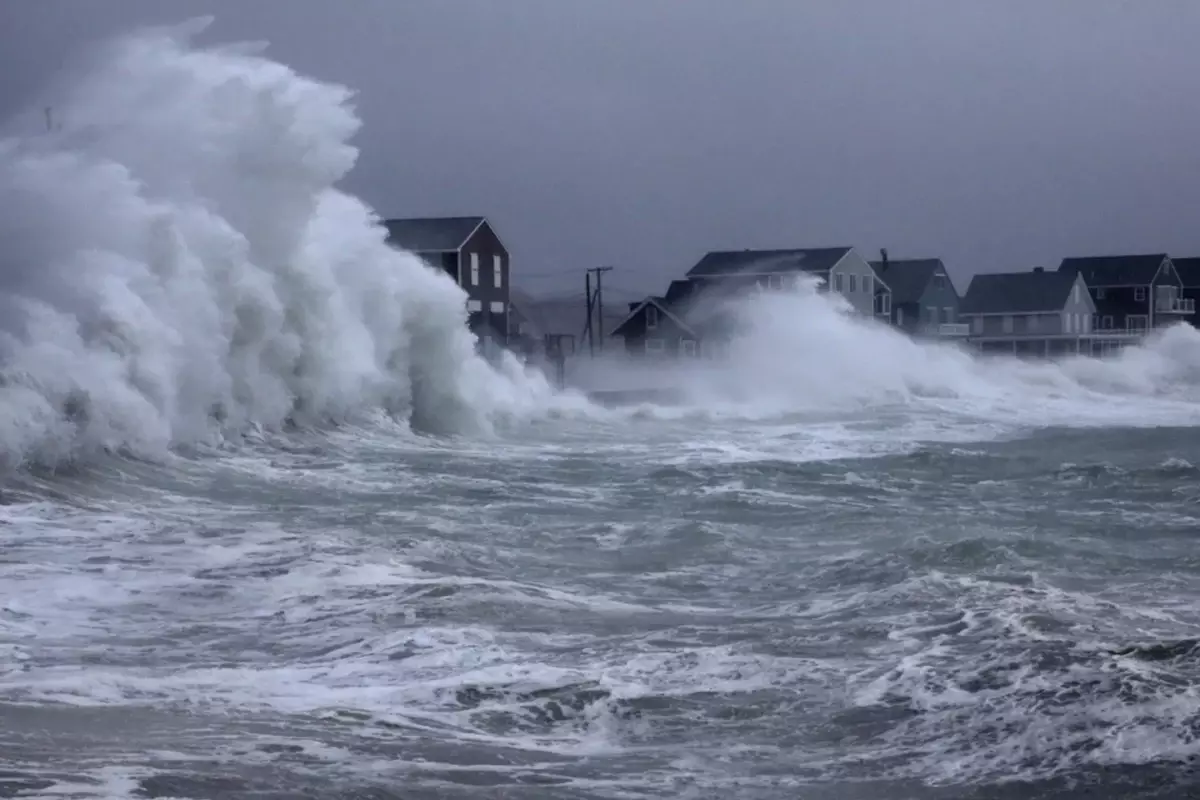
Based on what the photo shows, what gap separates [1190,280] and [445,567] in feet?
270

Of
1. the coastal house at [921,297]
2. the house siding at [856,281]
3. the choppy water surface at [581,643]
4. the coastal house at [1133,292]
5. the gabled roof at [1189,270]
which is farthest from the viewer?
the gabled roof at [1189,270]

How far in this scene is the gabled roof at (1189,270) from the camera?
84500 mm

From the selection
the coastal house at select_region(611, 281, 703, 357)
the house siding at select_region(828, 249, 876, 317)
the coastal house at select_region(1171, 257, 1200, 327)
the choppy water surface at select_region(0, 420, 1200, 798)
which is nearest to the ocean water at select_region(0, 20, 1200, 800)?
the choppy water surface at select_region(0, 420, 1200, 798)

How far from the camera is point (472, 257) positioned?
45875 mm

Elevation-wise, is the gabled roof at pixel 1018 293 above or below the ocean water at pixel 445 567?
above

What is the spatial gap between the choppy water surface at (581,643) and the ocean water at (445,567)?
0.03 m

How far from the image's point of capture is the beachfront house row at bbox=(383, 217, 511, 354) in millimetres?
45000

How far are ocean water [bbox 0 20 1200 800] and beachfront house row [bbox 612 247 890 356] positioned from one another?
30240 millimetres

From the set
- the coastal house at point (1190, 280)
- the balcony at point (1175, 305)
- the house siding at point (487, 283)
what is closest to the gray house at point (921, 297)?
the balcony at point (1175, 305)

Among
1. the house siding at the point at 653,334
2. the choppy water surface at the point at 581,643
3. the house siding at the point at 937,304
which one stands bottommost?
the choppy water surface at the point at 581,643

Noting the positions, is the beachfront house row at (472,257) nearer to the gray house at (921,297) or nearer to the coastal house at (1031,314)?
the gray house at (921,297)

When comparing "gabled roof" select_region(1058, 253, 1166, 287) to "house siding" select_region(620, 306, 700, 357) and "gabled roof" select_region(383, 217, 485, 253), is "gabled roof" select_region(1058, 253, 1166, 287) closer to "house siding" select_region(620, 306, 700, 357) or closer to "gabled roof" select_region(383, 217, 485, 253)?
"house siding" select_region(620, 306, 700, 357)

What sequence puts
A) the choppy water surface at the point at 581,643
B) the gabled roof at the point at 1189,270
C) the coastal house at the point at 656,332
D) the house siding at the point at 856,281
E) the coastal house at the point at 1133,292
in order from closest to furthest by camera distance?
1. the choppy water surface at the point at 581,643
2. the coastal house at the point at 656,332
3. the house siding at the point at 856,281
4. the coastal house at the point at 1133,292
5. the gabled roof at the point at 1189,270

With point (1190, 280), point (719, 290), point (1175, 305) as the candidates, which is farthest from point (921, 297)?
point (1190, 280)
